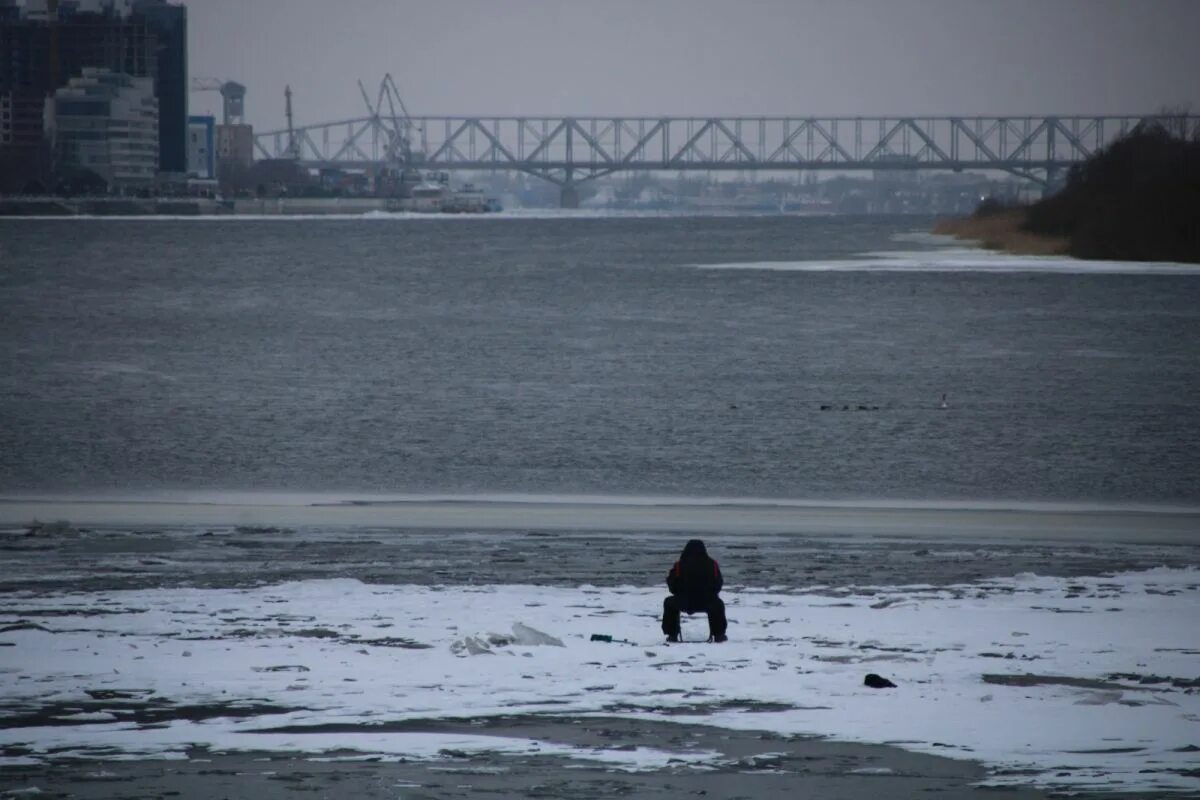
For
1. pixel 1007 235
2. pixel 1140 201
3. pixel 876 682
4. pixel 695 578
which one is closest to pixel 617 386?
pixel 695 578

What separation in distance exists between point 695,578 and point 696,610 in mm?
194

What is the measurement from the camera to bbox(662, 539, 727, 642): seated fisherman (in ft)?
37.2

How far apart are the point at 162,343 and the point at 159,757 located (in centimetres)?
4331

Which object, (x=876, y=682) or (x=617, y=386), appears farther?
(x=617, y=386)

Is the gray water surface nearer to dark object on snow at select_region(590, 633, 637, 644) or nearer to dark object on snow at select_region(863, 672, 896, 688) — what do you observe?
dark object on snow at select_region(590, 633, 637, 644)

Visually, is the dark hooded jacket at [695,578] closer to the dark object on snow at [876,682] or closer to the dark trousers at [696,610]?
the dark trousers at [696,610]

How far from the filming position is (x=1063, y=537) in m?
17.1

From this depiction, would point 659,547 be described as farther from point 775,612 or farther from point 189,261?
point 189,261

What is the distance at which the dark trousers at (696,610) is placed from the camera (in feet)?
37.1

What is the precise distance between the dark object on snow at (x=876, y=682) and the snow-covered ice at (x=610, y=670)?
0.23 ft

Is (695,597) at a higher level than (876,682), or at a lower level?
higher

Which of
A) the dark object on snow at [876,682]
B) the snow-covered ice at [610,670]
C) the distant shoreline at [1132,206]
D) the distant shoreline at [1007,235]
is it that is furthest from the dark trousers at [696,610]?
the distant shoreline at [1007,235]

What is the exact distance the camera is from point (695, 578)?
11.4m

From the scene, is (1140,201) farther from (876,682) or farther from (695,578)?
(876,682)
